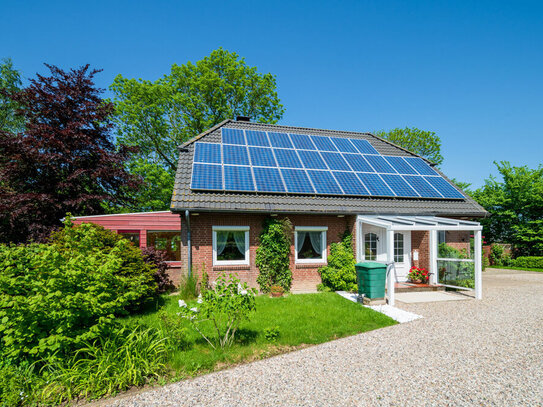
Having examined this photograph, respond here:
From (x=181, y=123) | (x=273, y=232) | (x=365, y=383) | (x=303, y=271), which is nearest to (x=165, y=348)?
(x=365, y=383)

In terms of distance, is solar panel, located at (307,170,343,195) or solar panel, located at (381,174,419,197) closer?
solar panel, located at (307,170,343,195)

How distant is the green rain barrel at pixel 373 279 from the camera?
9.38 meters

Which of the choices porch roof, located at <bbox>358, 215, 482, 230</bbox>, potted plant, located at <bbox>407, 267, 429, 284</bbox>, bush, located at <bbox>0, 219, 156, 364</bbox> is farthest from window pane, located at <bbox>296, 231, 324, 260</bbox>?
bush, located at <bbox>0, 219, 156, 364</bbox>

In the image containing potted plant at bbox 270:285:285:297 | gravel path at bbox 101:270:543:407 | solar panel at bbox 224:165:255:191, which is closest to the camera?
gravel path at bbox 101:270:543:407

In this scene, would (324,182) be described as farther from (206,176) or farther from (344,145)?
(206,176)

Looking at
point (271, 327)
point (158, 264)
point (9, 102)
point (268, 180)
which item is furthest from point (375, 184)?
point (9, 102)

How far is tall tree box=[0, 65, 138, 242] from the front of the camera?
15.2 m

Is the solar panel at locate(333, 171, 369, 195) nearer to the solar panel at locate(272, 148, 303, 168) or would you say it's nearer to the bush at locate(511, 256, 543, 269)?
the solar panel at locate(272, 148, 303, 168)

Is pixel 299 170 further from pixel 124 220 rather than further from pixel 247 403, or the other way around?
pixel 247 403

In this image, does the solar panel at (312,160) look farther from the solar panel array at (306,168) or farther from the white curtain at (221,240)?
the white curtain at (221,240)

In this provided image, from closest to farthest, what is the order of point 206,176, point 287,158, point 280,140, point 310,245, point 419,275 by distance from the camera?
point 206,176, point 310,245, point 419,275, point 287,158, point 280,140

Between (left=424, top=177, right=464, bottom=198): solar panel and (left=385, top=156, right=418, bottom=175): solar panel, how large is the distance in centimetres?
89

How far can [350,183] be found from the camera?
13250 millimetres

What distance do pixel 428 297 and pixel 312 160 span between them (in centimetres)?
749
